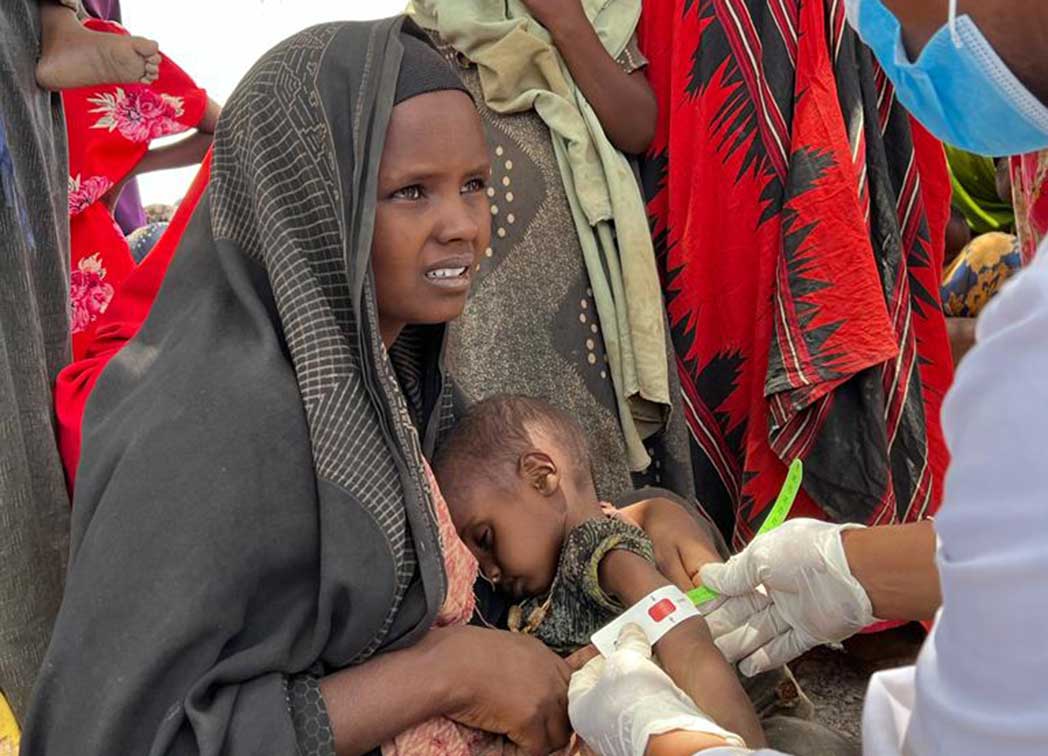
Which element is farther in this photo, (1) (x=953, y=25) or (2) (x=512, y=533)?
(2) (x=512, y=533)

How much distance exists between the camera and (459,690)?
169 cm

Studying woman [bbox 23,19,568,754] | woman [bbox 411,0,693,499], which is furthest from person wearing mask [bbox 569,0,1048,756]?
woman [bbox 411,0,693,499]

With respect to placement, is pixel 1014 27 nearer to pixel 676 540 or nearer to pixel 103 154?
pixel 676 540

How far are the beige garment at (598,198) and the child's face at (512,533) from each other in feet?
2.29

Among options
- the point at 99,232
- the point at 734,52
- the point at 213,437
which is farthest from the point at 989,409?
the point at 99,232

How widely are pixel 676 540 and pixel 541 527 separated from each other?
259 mm

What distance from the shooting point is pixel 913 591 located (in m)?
1.74

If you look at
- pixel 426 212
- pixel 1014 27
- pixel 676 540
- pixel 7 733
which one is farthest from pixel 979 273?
pixel 7 733

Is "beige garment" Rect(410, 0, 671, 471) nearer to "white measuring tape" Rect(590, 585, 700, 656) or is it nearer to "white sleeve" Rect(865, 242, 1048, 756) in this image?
"white measuring tape" Rect(590, 585, 700, 656)

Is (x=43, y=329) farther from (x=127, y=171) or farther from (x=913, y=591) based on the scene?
(x=913, y=591)

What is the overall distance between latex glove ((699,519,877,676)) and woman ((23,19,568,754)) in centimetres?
33

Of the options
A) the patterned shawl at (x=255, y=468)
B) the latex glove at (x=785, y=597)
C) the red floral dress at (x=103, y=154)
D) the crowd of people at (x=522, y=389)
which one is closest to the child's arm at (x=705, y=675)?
the crowd of people at (x=522, y=389)

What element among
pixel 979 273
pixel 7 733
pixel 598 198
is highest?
pixel 598 198

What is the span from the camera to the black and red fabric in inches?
110
